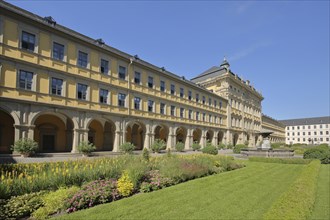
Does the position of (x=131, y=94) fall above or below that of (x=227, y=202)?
above

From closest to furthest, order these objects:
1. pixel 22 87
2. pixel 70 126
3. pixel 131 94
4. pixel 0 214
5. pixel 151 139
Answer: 1. pixel 0 214
2. pixel 22 87
3. pixel 70 126
4. pixel 131 94
5. pixel 151 139

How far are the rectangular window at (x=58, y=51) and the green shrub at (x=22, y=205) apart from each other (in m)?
17.2

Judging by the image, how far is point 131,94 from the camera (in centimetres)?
2772

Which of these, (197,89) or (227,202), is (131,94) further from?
(227,202)

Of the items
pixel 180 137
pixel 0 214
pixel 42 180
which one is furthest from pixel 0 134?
pixel 180 137

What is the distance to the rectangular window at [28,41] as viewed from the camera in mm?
18603

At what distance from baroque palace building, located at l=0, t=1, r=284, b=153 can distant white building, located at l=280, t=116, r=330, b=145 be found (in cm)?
10431

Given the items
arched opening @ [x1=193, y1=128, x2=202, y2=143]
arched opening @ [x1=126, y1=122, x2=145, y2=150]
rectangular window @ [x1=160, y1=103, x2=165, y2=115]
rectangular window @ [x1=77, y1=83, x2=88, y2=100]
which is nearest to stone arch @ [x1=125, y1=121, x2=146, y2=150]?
arched opening @ [x1=126, y1=122, x2=145, y2=150]

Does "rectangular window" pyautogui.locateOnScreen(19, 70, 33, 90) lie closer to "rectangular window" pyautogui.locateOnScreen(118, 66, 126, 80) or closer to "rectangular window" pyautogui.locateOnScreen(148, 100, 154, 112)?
"rectangular window" pyautogui.locateOnScreen(118, 66, 126, 80)

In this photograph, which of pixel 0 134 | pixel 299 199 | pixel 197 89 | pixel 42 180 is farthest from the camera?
pixel 197 89

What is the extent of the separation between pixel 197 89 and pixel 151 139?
51.2 ft

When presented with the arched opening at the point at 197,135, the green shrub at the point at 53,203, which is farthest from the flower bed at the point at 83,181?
the arched opening at the point at 197,135

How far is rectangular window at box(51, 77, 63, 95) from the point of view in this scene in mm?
20406

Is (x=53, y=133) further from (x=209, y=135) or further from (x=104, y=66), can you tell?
(x=209, y=135)
